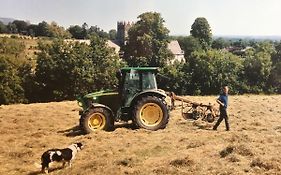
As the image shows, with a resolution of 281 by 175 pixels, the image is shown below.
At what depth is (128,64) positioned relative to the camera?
57344 millimetres

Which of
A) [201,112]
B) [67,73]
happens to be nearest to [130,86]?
[201,112]

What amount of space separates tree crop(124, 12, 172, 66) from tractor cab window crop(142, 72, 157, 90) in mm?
43617

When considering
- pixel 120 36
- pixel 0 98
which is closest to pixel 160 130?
pixel 0 98

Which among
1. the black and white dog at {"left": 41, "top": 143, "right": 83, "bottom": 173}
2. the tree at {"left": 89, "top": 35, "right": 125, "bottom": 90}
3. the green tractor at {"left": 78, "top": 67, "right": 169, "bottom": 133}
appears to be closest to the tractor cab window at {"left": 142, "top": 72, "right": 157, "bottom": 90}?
the green tractor at {"left": 78, "top": 67, "right": 169, "bottom": 133}

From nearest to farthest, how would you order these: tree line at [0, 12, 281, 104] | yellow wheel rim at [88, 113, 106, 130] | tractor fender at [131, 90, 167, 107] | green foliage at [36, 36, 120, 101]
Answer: yellow wheel rim at [88, 113, 106, 130] < tractor fender at [131, 90, 167, 107] < green foliage at [36, 36, 120, 101] < tree line at [0, 12, 281, 104]

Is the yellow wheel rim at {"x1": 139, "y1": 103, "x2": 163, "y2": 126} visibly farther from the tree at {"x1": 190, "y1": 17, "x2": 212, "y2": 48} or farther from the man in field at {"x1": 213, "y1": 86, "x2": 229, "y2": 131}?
the tree at {"x1": 190, "y1": 17, "x2": 212, "y2": 48}

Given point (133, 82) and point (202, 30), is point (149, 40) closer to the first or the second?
point (202, 30)

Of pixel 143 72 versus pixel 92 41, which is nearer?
pixel 143 72

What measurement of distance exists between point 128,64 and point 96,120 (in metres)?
43.0

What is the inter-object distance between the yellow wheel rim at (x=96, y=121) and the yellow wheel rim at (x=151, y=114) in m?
1.46

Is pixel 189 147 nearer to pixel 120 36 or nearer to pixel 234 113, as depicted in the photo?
pixel 234 113

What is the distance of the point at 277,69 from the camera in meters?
56.3

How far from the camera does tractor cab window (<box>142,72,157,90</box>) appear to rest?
1511cm

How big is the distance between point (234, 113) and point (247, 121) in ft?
8.02
